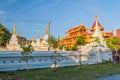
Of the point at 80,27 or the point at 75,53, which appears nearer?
the point at 75,53

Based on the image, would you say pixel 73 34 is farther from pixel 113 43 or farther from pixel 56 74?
pixel 56 74

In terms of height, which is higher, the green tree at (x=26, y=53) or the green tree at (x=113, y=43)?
the green tree at (x=113, y=43)

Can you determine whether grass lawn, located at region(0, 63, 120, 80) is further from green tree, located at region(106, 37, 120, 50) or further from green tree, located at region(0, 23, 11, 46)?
green tree, located at region(0, 23, 11, 46)

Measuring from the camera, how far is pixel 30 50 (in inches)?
979

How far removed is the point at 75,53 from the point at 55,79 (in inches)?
581

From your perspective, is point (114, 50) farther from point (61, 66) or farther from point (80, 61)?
point (61, 66)

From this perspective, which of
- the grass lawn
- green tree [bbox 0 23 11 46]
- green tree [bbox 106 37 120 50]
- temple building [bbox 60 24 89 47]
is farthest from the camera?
temple building [bbox 60 24 89 47]

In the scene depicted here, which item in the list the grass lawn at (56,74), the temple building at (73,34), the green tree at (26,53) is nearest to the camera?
the grass lawn at (56,74)

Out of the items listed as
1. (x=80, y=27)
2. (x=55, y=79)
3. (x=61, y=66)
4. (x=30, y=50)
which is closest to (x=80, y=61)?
(x=61, y=66)

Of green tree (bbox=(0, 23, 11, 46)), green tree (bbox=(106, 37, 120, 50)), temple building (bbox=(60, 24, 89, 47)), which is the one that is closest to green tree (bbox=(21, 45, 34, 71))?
green tree (bbox=(106, 37, 120, 50))

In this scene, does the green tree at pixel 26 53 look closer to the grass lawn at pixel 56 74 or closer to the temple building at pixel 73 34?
the grass lawn at pixel 56 74

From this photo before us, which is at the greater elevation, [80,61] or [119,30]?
[119,30]

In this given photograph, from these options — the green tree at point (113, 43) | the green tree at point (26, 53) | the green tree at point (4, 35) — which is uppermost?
the green tree at point (4, 35)

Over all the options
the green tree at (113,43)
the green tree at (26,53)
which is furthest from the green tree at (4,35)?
the green tree at (26,53)
